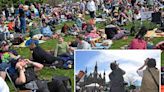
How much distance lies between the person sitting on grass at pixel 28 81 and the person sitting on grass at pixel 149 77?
2447mm

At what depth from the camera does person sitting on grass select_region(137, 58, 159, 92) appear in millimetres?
6402

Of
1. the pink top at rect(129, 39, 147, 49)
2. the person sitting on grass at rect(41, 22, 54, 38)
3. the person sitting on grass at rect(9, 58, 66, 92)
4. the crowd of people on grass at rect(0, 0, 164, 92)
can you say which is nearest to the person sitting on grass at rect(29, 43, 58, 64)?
the crowd of people on grass at rect(0, 0, 164, 92)

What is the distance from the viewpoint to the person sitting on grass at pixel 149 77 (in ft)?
21.0

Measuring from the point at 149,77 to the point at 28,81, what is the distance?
10.9 ft

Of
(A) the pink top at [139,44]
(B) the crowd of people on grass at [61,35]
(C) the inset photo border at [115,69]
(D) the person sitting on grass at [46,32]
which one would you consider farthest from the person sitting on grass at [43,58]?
(C) the inset photo border at [115,69]

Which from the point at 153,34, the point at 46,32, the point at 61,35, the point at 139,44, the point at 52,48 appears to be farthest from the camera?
the point at 46,32

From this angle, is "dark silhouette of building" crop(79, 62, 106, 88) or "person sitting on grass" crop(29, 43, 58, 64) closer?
"dark silhouette of building" crop(79, 62, 106, 88)

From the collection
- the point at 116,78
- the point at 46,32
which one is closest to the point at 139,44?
the point at 116,78

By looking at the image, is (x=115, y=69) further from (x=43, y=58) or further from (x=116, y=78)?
(x=43, y=58)

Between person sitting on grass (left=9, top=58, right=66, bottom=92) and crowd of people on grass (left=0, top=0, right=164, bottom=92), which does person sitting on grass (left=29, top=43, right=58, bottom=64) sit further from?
person sitting on grass (left=9, top=58, right=66, bottom=92)

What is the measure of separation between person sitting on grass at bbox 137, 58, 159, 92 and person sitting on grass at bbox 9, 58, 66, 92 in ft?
8.03

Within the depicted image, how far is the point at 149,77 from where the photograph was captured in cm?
650

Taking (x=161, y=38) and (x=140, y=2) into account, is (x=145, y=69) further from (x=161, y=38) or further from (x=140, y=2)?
(x=140, y=2)

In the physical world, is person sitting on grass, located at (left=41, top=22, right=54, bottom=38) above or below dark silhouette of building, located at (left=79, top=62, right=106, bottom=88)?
below
